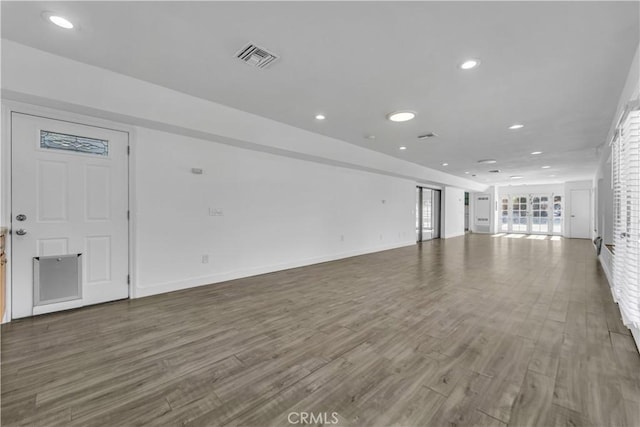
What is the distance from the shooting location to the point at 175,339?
2.50 m

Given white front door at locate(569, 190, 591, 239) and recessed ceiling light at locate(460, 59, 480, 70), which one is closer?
recessed ceiling light at locate(460, 59, 480, 70)

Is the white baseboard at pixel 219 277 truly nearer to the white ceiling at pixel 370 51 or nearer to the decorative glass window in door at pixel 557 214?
the white ceiling at pixel 370 51

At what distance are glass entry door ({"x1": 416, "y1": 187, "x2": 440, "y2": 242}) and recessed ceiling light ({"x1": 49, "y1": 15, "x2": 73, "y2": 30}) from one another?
9.73 meters

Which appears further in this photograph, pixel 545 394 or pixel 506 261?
pixel 506 261

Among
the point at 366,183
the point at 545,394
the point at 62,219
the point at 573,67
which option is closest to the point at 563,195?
the point at 366,183

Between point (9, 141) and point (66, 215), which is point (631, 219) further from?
point (9, 141)

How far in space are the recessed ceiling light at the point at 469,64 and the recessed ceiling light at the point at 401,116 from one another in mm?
1229

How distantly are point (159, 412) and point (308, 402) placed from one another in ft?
2.91

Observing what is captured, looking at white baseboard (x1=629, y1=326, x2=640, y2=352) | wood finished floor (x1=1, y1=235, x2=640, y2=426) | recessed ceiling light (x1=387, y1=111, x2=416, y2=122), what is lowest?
wood finished floor (x1=1, y1=235, x2=640, y2=426)

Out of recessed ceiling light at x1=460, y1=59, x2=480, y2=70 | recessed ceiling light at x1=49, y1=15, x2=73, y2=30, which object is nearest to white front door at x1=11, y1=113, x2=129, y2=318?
recessed ceiling light at x1=49, y1=15, x2=73, y2=30

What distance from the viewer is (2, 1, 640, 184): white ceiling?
6.59 feet

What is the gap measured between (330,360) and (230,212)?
10.2 feet

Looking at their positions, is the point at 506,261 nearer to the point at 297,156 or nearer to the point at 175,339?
the point at 297,156

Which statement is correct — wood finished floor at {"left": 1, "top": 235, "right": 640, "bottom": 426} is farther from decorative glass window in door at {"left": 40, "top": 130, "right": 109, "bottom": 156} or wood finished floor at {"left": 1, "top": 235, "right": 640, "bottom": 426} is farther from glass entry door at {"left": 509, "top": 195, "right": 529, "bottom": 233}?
glass entry door at {"left": 509, "top": 195, "right": 529, "bottom": 233}
